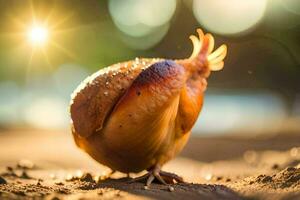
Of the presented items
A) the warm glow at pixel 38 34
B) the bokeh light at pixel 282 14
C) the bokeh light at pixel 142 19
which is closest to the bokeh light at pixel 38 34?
the warm glow at pixel 38 34

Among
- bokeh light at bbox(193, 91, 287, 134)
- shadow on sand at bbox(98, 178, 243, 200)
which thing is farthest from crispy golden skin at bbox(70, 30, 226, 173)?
bokeh light at bbox(193, 91, 287, 134)

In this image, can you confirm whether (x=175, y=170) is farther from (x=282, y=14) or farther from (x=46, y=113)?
(x=282, y=14)

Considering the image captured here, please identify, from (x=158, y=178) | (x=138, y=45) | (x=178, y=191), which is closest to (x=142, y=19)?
(x=138, y=45)

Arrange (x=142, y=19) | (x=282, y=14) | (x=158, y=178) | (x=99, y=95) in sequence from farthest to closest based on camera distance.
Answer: (x=142, y=19) → (x=282, y=14) → (x=158, y=178) → (x=99, y=95)

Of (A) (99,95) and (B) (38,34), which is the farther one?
(B) (38,34)

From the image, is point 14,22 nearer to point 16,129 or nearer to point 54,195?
point 16,129

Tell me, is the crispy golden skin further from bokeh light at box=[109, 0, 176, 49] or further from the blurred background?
bokeh light at box=[109, 0, 176, 49]

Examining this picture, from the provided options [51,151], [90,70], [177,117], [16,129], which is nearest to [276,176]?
[177,117]
